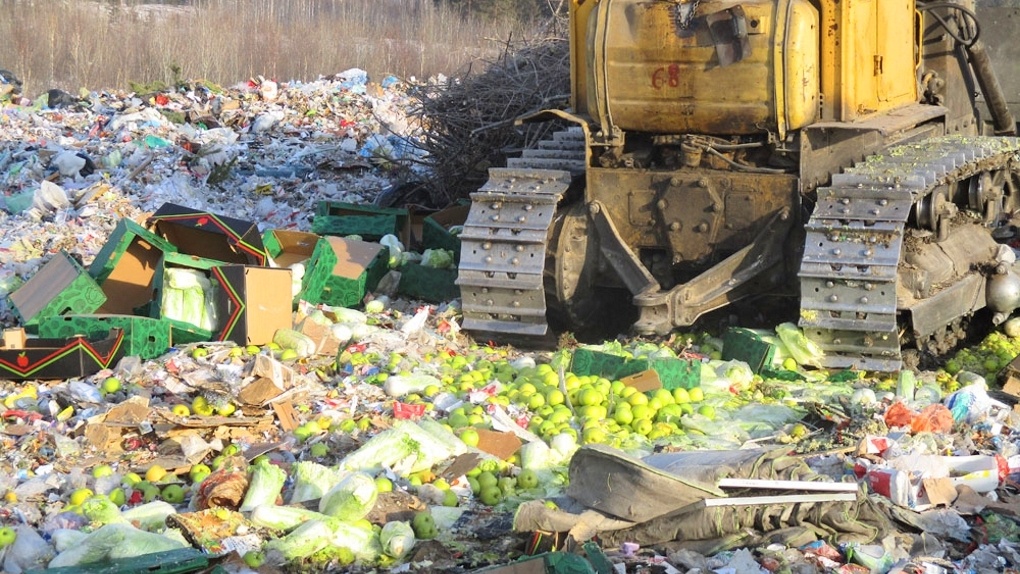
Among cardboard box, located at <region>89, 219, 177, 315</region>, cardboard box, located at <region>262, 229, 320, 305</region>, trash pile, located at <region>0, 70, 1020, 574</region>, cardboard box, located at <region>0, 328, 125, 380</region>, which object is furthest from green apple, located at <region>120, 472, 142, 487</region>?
cardboard box, located at <region>262, 229, 320, 305</region>

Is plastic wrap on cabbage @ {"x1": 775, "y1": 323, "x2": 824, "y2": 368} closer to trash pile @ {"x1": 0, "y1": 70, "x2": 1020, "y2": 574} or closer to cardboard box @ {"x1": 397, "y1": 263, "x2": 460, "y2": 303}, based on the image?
trash pile @ {"x1": 0, "y1": 70, "x2": 1020, "y2": 574}

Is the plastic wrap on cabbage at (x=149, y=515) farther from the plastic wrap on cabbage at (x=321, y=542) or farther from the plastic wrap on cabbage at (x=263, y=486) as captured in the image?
the plastic wrap on cabbage at (x=321, y=542)

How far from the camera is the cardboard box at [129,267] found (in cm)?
829

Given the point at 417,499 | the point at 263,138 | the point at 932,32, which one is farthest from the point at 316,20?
the point at 417,499

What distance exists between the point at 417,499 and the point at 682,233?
3232mm

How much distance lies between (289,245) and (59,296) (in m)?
1.88

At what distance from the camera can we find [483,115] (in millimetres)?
11250

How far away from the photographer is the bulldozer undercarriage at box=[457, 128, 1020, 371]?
7.20 meters

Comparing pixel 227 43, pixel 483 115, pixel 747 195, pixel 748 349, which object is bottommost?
pixel 748 349

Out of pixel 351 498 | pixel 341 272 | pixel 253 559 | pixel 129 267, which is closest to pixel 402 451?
pixel 351 498

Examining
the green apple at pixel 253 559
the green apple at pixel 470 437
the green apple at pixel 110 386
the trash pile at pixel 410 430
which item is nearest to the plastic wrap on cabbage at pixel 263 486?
the trash pile at pixel 410 430

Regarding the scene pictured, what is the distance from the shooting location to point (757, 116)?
7629mm

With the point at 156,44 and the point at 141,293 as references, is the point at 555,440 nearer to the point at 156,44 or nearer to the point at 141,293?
the point at 141,293

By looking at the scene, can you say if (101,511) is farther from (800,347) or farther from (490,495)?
(800,347)
